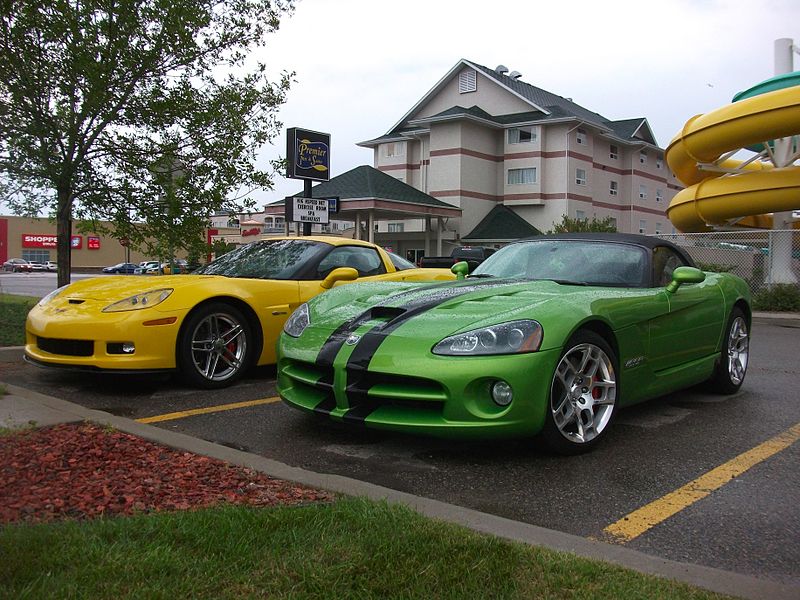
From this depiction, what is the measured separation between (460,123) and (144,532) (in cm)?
3933

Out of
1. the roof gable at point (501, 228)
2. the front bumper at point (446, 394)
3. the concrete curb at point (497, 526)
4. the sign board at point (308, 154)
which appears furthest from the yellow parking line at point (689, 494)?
the roof gable at point (501, 228)

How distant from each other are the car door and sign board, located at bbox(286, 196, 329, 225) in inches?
337

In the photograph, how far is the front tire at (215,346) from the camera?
5.48 m

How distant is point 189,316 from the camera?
216 inches

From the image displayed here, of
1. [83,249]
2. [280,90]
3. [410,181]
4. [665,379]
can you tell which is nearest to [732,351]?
[665,379]

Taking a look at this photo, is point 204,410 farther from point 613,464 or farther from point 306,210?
point 306,210

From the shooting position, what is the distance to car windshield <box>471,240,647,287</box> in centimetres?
489

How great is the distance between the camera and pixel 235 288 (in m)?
5.79

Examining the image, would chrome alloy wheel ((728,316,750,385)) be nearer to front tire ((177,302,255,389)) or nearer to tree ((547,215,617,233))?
front tire ((177,302,255,389))

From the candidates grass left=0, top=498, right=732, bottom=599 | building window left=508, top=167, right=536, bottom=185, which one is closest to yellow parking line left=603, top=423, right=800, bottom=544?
grass left=0, top=498, right=732, bottom=599

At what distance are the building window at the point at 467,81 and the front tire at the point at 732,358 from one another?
39.3 metres

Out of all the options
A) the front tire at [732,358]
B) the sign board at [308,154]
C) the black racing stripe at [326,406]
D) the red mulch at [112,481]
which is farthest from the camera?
the sign board at [308,154]

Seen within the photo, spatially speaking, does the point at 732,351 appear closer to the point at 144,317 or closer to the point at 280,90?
the point at 144,317

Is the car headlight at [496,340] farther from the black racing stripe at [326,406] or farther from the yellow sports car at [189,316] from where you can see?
the yellow sports car at [189,316]
